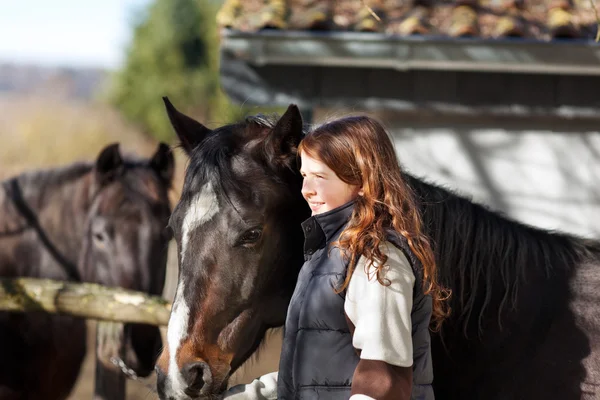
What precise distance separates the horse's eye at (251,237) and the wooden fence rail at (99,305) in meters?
1.27

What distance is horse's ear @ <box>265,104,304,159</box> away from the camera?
2.29 meters

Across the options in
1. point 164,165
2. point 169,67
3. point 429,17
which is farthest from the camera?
point 169,67

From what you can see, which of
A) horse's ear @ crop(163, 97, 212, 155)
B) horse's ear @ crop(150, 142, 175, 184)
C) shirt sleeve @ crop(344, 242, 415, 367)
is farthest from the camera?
horse's ear @ crop(150, 142, 175, 184)

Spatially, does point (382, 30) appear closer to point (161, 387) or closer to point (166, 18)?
point (161, 387)

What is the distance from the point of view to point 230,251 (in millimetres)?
2188

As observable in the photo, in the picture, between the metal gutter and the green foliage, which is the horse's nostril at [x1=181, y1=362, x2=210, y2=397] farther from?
the green foliage

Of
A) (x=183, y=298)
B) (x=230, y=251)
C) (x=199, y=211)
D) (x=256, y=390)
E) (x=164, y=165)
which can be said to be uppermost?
(x=199, y=211)

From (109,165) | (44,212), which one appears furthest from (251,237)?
(44,212)

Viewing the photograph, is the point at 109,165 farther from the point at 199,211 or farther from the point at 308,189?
the point at 308,189

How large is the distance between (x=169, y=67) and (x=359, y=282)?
921 inches

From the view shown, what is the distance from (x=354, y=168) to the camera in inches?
75.7

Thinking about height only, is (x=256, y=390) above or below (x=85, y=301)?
above

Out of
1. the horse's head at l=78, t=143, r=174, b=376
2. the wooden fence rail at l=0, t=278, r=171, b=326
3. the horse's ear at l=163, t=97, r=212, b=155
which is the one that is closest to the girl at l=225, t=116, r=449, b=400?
the horse's ear at l=163, t=97, r=212, b=155

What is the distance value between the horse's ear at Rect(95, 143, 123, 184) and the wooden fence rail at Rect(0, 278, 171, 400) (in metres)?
1.15
